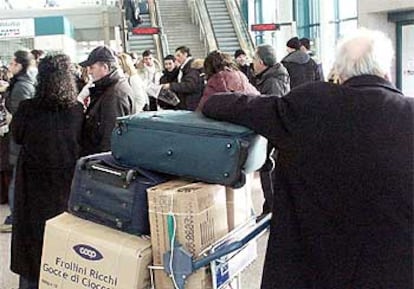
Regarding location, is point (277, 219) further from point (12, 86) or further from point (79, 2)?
point (79, 2)

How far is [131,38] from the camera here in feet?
63.7

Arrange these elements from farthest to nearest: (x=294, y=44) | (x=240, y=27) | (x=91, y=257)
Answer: (x=240, y=27), (x=294, y=44), (x=91, y=257)

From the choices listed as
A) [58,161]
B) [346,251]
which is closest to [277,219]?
[346,251]

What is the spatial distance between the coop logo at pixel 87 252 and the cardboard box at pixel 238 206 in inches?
17.4

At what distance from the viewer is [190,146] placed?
2.06 m

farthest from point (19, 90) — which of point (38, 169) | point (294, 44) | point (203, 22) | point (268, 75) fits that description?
point (203, 22)

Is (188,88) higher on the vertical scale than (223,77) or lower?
lower

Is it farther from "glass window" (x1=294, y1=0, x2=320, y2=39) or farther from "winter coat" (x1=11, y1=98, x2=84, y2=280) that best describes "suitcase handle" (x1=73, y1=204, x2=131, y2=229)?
"glass window" (x1=294, y1=0, x2=320, y2=39)

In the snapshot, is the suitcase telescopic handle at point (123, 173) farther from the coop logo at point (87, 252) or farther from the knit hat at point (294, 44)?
the knit hat at point (294, 44)

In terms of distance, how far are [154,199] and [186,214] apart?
0.11 metres

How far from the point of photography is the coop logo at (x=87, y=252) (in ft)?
7.25

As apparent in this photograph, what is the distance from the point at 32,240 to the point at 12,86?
1723 millimetres

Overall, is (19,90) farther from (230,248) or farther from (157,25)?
(157,25)

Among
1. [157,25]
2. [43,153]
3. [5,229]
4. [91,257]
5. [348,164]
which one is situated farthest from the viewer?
[157,25]
